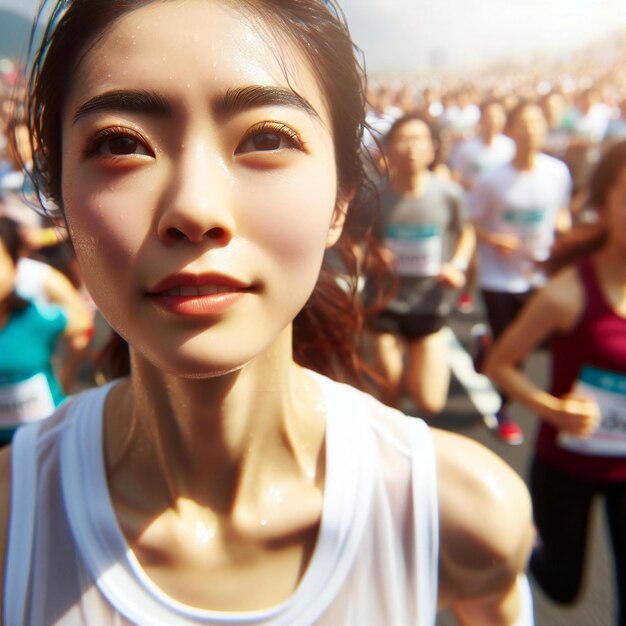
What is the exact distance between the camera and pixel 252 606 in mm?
787

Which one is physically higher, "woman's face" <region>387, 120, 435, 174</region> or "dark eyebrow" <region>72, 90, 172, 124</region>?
"dark eyebrow" <region>72, 90, 172, 124</region>

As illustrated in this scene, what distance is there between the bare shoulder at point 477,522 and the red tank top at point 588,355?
0.89m

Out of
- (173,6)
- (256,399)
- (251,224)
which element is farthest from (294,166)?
(256,399)

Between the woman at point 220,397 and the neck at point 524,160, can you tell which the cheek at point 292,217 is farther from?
the neck at point 524,160

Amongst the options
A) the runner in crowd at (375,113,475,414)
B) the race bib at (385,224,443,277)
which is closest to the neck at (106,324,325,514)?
the runner in crowd at (375,113,475,414)

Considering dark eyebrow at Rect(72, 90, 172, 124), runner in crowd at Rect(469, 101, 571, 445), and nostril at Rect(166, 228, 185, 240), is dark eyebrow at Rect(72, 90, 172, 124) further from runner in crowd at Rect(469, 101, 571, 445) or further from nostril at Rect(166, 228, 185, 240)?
runner in crowd at Rect(469, 101, 571, 445)

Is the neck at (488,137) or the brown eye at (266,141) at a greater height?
the brown eye at (266,141)

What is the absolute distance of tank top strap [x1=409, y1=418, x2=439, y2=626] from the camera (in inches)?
31.5

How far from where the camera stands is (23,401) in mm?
1942

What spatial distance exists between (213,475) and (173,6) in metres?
0.58

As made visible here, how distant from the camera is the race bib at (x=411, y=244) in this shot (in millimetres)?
2865

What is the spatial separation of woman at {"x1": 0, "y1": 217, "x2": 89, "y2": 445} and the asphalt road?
1485mm

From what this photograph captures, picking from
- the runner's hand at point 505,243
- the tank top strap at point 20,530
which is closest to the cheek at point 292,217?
the tank top strap at point 20,530

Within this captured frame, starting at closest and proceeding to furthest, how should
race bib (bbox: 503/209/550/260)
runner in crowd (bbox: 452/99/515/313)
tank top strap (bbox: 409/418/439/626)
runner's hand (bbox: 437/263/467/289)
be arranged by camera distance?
tank top strap (bbox: 409/418/439/626) → runner's hand (bbox: 437/263/467/289) → race bib (bbox: 503/209/550/260) → runner in crowd (bbox: 452/99/515/313)
